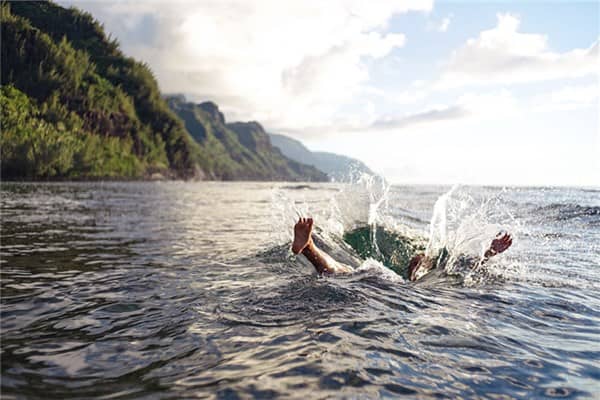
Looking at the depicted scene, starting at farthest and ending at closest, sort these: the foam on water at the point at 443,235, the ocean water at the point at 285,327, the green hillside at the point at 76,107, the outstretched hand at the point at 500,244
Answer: the green hillside at the point at 76,107 < the outstretched hand at the point at 500,244 < the foam on water at the point at 443,235 < the ocean water at the point at 285,327

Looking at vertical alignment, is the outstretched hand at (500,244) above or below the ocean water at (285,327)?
above

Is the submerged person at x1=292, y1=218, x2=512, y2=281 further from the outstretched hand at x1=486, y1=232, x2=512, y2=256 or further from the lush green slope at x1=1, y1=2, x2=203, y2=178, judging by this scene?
the lush green slope at x1=1, y1=2, x2=203, y2=178

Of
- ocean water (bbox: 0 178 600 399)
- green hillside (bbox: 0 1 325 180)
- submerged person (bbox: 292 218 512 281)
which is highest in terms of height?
green hillside (bbox: 0 1 325 180)

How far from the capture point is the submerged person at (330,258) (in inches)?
269

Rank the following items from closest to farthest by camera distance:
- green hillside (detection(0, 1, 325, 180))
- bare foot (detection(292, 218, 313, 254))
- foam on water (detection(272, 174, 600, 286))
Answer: bare foot (detection(292, 218, 313, 254)) < foam on water (detection(272, 174, 600, 286)) < green hillside (detection(0, 1, 325, 180))

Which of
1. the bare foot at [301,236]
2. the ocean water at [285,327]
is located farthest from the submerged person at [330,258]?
the ocean water at [285,327]

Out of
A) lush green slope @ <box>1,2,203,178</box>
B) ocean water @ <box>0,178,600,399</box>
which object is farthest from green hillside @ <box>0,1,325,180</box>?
ocean water @ <box>0,178,600,399</box>

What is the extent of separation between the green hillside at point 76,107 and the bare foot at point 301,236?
61.3 m

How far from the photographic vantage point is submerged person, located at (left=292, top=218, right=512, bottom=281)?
6844 millimetres

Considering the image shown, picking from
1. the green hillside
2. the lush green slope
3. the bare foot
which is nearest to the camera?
the bare foot

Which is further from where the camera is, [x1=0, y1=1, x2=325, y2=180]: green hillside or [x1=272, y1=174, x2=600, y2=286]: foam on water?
[x1=0, y1=1, x2=325, y2=180]: green hillside

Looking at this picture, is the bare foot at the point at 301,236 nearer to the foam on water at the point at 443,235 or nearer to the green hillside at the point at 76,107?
the foam on water at the point at 443,235

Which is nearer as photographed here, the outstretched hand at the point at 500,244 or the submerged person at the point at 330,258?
the submerged person at the point at 330,258

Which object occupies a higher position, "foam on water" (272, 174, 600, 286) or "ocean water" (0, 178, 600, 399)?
"foam on water" (272, 174, 600, 286)
